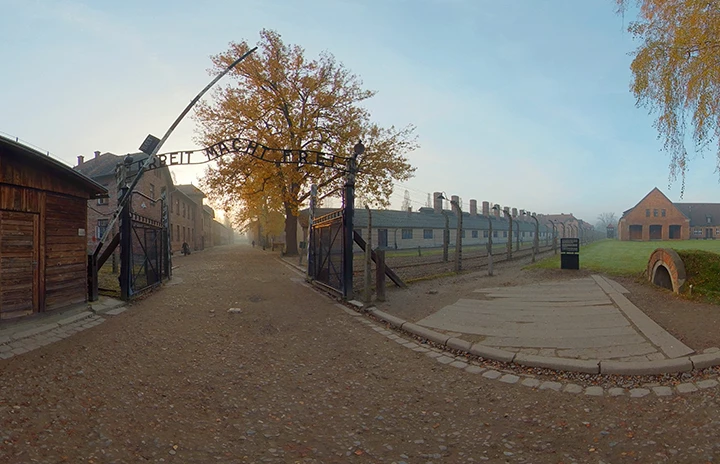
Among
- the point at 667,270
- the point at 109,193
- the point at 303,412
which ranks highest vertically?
the point at 109,193

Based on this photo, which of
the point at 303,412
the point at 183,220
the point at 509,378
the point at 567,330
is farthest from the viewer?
the point at 183,220

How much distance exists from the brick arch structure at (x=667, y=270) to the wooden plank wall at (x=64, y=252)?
44.8 ft

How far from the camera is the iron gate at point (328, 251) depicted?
1061 cm

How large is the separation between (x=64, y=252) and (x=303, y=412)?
7.51m

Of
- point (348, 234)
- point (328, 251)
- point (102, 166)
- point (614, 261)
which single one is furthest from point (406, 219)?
point (348, 234)

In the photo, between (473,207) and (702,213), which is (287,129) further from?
(702,213)

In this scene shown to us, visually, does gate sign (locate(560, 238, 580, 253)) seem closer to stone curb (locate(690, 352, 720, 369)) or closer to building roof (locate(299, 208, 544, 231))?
stone curb (locate(690, 352, 720, 369))

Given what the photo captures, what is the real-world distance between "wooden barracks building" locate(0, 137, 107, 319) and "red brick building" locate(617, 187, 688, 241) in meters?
74.4

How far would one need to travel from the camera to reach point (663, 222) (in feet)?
198

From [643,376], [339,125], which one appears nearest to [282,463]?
[643,376]

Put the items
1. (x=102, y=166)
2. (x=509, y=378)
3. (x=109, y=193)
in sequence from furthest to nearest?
1. (x=102, y=166)
2. (x=109, y=193)
3. (x=509, y=378)

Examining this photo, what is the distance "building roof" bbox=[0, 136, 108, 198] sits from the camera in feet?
21.5

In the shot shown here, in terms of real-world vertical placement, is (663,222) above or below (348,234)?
above

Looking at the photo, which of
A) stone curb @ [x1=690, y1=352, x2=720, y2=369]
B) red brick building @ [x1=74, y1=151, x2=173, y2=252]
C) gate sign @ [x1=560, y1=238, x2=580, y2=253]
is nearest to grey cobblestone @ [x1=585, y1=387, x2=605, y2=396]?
stone curb @ [x1=690, y1=352, x2=720, y2=369]
